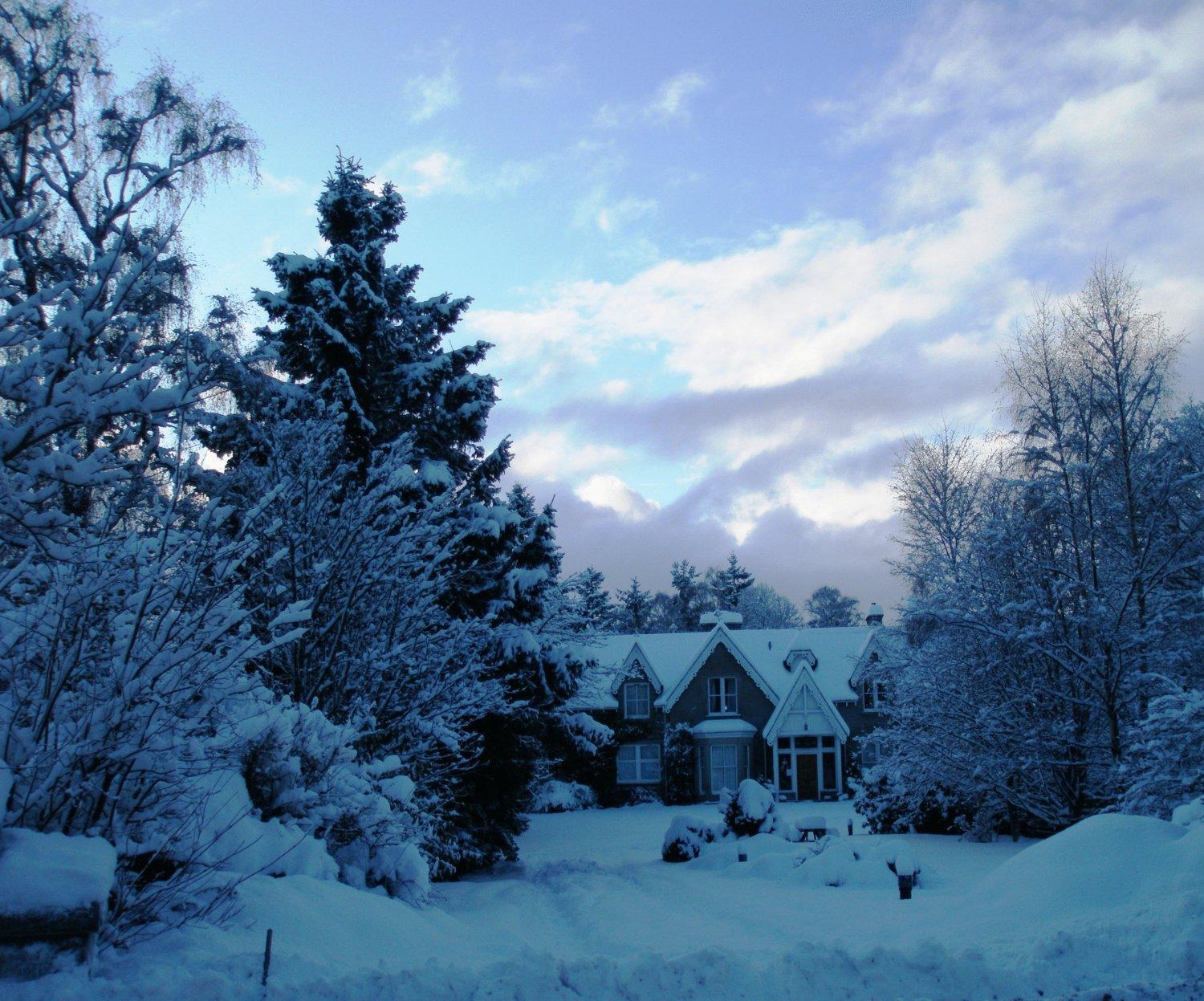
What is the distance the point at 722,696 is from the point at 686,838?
63.5ft

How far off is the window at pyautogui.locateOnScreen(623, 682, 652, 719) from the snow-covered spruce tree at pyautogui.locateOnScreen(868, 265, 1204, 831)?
1950 centimetres

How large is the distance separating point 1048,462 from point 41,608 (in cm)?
1835

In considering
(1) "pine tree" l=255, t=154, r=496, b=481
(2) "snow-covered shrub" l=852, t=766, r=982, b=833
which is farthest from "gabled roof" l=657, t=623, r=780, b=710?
(1) "pine tree" l=255, t=154, r=496, b=481

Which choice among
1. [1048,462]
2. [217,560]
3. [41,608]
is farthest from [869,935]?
[1048,462]

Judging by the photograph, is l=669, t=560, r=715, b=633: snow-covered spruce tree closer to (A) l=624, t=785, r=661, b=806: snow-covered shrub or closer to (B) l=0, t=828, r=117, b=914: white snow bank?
(A) l=624, t=785, r=661, b=806: snow-covered shrub

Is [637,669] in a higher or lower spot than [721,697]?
higher

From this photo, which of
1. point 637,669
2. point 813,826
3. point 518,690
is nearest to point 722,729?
point 637,669

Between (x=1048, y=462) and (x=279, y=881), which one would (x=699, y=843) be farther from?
(x=279, y=881)

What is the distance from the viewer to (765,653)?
42531 mm

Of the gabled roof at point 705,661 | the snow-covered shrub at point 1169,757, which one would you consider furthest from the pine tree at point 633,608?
the snow-covered shrub at point 1169,757

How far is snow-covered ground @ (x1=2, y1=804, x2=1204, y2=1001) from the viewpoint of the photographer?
5344 millimetres

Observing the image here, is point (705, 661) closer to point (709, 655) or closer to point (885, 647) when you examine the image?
point (709, 655)

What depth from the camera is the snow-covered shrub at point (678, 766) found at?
3716 cm

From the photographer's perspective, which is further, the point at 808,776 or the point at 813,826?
the point at 808,776
